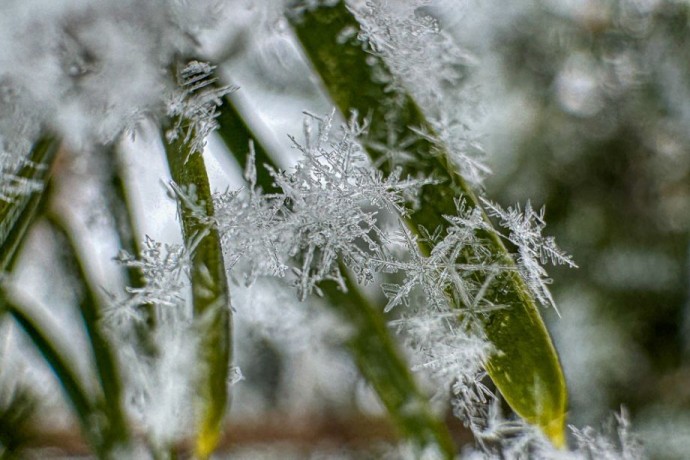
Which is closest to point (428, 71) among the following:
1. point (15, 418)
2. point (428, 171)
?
point (428, 171)

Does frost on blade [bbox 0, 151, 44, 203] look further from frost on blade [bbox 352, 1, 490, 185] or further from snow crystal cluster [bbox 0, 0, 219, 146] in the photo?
frost on blade [bbox 352, 1, 490, 185]

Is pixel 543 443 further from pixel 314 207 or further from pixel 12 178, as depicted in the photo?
pixel 12 178

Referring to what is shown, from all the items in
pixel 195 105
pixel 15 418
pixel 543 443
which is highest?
pixel 195 105

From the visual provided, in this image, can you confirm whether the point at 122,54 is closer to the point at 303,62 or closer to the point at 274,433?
the point at 303,62

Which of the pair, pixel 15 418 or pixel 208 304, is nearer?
pixel 208 304

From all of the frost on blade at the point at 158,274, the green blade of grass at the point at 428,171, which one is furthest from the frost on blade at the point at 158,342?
the green blade of grass at the point at 428,171

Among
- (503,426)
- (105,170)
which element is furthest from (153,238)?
(503,426)

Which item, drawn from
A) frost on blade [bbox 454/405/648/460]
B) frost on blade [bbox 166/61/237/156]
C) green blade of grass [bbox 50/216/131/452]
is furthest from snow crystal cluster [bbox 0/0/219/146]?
frost on blade [bbox 454/405/648/460]
